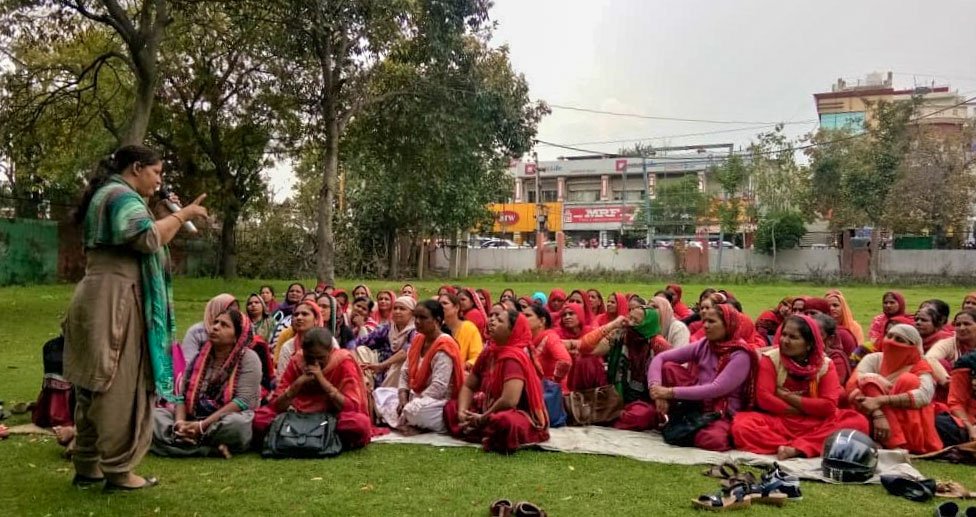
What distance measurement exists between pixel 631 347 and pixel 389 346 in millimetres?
2325

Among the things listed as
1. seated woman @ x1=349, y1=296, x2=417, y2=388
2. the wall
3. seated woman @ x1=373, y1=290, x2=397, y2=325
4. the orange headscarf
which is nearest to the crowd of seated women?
seated woman @ x1=349, y1=296, x2=417, y2=388

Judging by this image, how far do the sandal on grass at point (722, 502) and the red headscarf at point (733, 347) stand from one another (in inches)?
58.3

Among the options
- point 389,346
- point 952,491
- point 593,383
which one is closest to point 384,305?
point 389,346

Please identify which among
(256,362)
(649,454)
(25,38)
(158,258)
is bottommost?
(649,454)

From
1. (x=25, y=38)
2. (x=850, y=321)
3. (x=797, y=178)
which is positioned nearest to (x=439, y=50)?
(x=25, y=38)

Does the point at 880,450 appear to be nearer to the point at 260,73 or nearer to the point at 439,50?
the point at 439,50

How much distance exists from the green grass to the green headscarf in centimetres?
153

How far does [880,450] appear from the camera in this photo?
5242 mm

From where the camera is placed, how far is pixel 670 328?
22.7 feet

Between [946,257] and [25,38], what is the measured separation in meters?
28.4

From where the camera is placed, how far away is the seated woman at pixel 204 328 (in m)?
5.62

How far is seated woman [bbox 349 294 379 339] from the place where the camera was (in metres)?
7.87

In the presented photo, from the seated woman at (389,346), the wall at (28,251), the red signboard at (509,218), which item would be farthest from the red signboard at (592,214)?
the seated woman at (389,346)

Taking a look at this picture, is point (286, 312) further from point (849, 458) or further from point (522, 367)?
point (849, 458)
